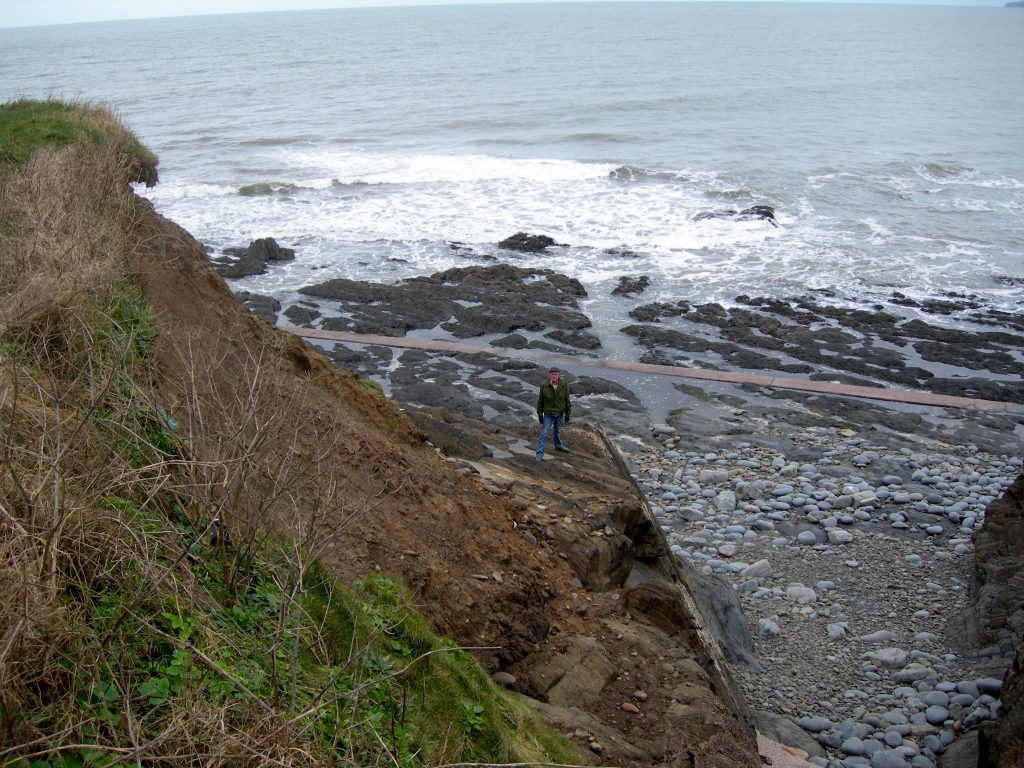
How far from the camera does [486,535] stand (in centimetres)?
890

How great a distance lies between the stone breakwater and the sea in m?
8.32

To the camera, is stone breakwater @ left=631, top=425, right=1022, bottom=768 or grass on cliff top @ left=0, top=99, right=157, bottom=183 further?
grass on cliff top @ left=0, top=99, right=157, bottom=183

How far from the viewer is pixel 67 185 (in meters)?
10.9

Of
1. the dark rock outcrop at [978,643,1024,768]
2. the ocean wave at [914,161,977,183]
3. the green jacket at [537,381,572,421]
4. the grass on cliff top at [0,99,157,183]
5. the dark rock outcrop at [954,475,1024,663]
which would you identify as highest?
the grass on cliff top at [0,99,157,183]

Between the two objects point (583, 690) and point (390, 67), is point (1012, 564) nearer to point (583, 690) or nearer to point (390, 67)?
point (583, 690)

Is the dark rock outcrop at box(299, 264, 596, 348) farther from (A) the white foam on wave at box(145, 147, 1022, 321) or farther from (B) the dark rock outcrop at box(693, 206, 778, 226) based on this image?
(B) the dark rock outcrop at box(693, 206, 778, 226)

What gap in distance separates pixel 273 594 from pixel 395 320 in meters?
18.6

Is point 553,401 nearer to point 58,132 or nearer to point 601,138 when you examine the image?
point 58,132

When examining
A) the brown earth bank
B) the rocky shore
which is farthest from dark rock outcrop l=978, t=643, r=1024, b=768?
the brown earth bank

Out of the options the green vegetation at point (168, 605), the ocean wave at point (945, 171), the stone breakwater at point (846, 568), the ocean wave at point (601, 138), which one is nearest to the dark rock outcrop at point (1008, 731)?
the stone breakwater at point (846, 568)

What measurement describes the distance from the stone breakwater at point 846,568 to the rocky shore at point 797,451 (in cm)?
3

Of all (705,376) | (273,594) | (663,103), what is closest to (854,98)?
(663,103)

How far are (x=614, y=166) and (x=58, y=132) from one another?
30651 millimetres

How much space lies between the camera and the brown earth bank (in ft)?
23.4
